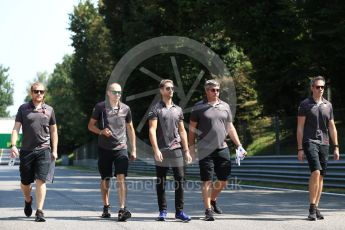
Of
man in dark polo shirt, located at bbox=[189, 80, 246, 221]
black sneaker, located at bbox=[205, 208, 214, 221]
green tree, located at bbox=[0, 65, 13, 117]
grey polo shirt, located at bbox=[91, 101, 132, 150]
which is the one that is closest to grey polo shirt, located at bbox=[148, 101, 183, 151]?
man in dark polo shirt, located at bbox=[189, 80, 246, 221]

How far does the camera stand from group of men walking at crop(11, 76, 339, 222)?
358 inches

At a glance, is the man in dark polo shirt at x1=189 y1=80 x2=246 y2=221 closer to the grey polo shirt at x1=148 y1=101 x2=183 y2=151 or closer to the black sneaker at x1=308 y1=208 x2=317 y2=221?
the grey polo shirt at x1=148 y1=101 x2=183 y2=151

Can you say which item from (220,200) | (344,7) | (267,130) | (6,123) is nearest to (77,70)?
(6,123)

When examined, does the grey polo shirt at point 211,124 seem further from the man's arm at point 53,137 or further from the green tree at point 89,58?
the green tree at point 89,58

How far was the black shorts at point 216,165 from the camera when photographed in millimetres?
9250

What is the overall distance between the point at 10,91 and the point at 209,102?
4708 inches

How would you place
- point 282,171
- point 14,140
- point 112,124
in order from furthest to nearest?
point 282,171
point 112,124
point 14,140

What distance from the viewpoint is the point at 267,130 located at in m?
22.1

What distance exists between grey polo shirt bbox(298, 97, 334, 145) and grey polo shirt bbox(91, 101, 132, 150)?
2.54m

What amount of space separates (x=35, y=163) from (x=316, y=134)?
393 centimetres

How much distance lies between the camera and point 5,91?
124 meters

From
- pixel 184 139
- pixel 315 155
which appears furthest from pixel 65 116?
pixel 315 155

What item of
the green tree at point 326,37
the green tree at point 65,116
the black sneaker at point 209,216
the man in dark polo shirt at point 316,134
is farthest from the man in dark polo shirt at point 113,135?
the green tree at point 65,116

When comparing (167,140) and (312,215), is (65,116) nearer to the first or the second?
(167,140)
